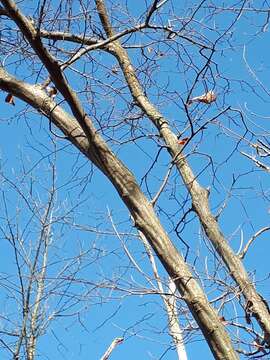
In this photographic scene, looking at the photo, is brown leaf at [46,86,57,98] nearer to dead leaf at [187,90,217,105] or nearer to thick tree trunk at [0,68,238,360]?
thick tree trunk at [0,68,238,360]

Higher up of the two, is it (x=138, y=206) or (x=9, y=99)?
(x=9, y=99)

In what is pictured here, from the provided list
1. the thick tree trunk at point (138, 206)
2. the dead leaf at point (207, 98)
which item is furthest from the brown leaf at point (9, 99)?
the dead leaf at point (207, 98)

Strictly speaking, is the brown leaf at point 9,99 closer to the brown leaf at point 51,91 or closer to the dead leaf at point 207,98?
the brown leaf at point 51,91

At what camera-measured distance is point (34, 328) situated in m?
4.19

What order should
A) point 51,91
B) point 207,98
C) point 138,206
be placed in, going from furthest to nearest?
point 207,98 < point 51,91 < point 138,206

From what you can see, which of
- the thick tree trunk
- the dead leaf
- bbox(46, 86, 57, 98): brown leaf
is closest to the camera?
the thick tree trunk

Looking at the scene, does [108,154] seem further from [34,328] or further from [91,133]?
[34,328]

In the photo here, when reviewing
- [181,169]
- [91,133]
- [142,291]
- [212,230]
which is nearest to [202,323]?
[142,291]

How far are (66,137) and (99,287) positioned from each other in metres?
0.70

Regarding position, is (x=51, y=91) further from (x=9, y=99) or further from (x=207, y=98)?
(x=207, y=98)

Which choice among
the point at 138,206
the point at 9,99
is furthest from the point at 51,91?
the point at 138,206

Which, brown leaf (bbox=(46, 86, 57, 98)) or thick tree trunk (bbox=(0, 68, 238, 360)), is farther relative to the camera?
brown leaf (bbox=(46, 86, 57, 98))

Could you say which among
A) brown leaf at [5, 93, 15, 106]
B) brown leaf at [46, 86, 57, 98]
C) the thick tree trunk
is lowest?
the thick tree trunk

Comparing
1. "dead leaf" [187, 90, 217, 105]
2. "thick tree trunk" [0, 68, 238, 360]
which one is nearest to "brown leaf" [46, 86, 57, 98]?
"thick tree trunk" [0, 68, 238, 360]
